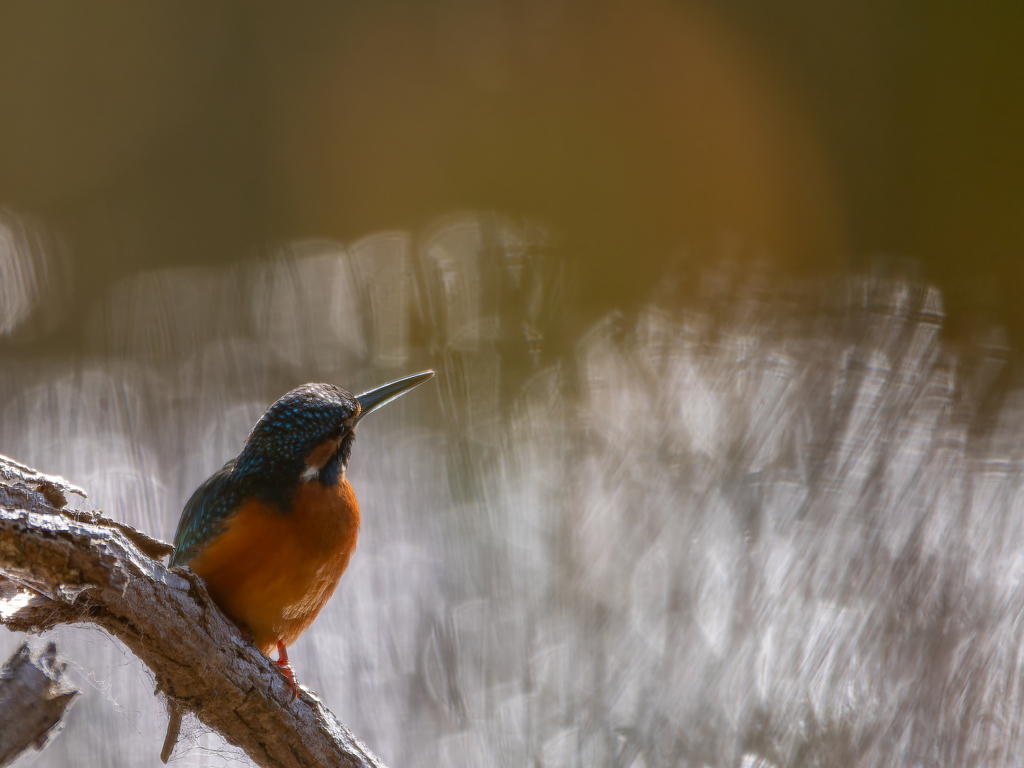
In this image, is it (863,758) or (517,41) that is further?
(517,41)

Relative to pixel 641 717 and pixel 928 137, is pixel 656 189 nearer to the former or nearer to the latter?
pixel 928 137

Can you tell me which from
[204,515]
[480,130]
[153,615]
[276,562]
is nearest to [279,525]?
[276,562]

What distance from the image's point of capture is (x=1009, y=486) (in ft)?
6.59

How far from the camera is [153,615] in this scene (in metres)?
0.99

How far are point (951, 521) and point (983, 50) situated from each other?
9.70 ft

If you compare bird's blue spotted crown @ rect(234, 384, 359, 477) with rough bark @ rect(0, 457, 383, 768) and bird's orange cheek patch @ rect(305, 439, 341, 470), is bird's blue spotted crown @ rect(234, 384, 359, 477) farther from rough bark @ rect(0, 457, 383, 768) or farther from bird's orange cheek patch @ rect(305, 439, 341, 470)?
rough bark @ rect(0, 457, 383, 768)

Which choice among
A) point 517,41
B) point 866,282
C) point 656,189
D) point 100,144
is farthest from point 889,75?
point 100,144

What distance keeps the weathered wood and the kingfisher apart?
1.07 feet

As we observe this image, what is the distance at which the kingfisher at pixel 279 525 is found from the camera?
4.36 feet

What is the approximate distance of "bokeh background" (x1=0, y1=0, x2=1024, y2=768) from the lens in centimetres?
204

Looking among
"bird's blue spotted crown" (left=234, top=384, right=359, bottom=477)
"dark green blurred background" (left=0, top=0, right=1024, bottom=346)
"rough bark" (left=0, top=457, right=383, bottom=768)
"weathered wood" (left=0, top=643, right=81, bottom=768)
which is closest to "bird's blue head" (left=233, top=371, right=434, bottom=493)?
"bird's blue spotted crown" (left=234, top=384, right=359, bottom=477)

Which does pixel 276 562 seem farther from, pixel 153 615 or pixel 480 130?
pixel 480 130

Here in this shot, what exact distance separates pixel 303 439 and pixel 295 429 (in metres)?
0.03

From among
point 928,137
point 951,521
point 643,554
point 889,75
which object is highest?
point 889,75
